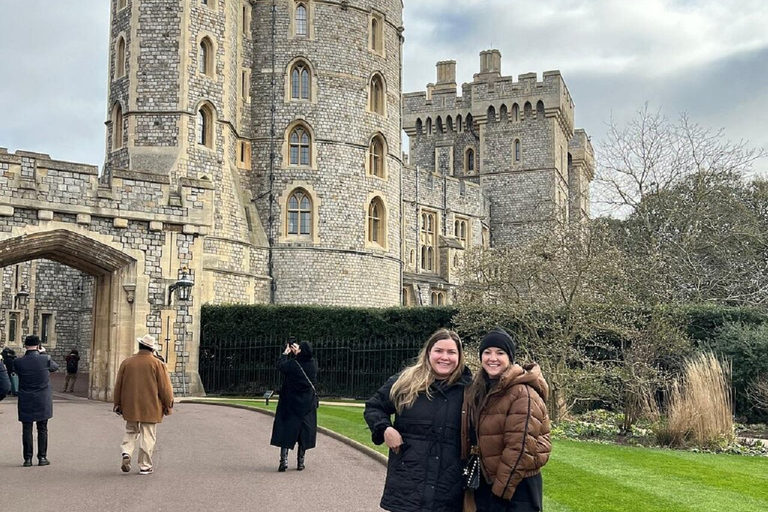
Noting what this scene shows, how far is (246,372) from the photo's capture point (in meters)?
22.9

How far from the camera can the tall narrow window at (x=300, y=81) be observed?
30.4 m

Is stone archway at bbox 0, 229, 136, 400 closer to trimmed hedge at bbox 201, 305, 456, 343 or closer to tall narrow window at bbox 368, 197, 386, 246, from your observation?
trimmed hedge at bbox 201, 305, 456, 343

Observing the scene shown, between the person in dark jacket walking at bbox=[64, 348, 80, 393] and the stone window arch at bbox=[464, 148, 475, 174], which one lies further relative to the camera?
the stone window arch at bbox=[464, 148, 475, 174]

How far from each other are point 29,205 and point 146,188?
256cm

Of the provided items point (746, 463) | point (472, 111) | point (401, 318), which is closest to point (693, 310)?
point (401, 318)

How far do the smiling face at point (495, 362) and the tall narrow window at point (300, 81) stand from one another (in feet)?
86.1

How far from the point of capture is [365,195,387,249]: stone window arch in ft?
103

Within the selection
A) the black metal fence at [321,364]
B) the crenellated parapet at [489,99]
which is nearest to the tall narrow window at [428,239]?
the crenellated parapet at [489,99]

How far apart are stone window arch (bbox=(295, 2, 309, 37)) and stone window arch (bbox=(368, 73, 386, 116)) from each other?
114 inches

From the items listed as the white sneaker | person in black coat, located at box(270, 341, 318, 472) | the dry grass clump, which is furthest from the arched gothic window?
the white sneaker

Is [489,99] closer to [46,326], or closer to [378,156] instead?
[378,156]

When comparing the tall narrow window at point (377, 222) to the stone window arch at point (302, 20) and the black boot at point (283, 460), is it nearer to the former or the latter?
the stone window arch at point (302, 20)

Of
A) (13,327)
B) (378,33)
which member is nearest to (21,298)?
(13,327)

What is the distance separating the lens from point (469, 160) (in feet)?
171
